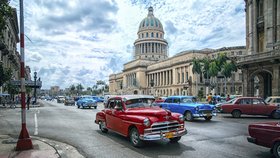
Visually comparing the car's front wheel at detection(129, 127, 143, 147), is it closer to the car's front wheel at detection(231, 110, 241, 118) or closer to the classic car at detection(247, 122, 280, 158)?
the classic car at detection(247, 122, 280, 158)

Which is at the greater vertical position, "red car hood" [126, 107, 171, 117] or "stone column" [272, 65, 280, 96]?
"stone column" [272, 65, 280, 96]

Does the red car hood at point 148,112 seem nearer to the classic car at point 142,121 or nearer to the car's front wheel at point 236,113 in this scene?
the classic car at point 142,121

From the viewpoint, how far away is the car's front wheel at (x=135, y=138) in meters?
8.66

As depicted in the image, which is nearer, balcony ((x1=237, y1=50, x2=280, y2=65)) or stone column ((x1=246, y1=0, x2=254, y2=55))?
balcony ((x1=237, y1=50, x2=280, y2=65))

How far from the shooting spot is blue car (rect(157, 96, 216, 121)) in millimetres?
16547

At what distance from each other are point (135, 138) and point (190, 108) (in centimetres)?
857

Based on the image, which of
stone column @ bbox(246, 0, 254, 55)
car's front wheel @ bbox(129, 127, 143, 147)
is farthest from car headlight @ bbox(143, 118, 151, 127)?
stone column @ bbox(246, 0, 254, 55)

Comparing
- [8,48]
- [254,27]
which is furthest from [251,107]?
[8,48]

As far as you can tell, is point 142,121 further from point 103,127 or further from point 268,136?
point 103,127

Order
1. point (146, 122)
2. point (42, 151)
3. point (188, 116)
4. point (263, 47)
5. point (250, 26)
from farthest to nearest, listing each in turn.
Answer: point (250, 26), point (263, 47), point (188, 116), point (146, 122), point (42, 151)

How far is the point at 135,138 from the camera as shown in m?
8.93

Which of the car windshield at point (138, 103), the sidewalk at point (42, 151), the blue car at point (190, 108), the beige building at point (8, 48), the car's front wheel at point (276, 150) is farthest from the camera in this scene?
the beige building at point (8, 48)

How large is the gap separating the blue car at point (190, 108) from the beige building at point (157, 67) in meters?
78.6

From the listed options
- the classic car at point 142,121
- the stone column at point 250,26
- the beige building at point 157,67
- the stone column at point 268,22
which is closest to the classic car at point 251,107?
the classic car at point 142,121
